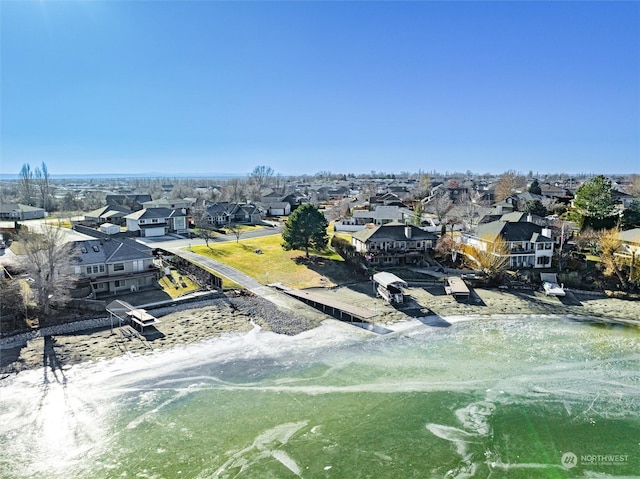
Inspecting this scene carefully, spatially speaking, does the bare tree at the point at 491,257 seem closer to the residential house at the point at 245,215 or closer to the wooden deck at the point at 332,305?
the wooden deck at the point at 332,305

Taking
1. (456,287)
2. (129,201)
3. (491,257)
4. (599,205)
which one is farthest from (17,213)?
(599,205)

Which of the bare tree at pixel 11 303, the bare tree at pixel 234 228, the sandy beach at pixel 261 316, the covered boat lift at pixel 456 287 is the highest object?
the bare tree at pixel 234 228

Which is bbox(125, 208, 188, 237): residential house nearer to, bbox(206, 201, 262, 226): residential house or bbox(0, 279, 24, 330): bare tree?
bbox(206, 201, 262, 226): residential house

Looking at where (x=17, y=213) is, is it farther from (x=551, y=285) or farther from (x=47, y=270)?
(x=551, y=285)

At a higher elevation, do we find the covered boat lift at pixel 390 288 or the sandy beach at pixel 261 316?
the covered boat lift at pixel 390 288

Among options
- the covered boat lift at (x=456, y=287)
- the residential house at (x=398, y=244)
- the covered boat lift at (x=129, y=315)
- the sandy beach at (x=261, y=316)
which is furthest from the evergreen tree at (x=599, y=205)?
the covered boat lift at (x=129, y=315)

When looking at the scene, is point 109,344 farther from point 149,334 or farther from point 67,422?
point 67,422

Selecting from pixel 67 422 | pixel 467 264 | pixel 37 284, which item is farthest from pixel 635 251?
pixel 37 284

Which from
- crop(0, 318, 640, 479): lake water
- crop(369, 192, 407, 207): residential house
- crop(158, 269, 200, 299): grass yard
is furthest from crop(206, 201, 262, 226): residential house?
crop(0, 318, 640, 479): lake water
